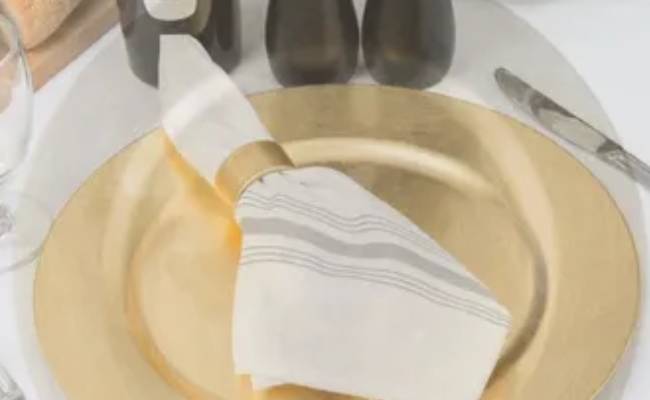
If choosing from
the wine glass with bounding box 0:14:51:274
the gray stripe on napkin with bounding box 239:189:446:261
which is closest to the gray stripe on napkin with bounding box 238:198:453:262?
the gray stripe on napkin with bounding box 239:189:446:261

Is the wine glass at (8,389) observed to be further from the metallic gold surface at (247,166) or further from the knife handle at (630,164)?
the knife handle at (630,164)

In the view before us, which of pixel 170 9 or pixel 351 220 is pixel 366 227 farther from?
pixel 170 9

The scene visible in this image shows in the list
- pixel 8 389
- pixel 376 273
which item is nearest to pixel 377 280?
pixel 376 273

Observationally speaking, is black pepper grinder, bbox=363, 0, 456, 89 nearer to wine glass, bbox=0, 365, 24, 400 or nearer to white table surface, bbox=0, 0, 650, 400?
white table surface, bbox=0, 0, 650, 400

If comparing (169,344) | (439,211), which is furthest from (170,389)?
(439,211)

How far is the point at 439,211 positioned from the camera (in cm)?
62

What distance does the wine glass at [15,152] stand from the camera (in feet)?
1.89

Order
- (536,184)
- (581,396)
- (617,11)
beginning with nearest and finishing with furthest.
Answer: (581,396) < (536,184) < (617,11)

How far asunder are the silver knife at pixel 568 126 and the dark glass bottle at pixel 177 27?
0.14 m

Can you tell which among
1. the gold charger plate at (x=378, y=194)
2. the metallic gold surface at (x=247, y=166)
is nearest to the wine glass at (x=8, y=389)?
the gold charger plate at (x=378, y=194)

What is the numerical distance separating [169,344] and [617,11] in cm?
33

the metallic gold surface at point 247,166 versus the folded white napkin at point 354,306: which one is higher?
the folded white napkin at point 354,306

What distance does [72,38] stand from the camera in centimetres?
72

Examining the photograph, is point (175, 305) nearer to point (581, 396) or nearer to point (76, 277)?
point (76, 277)
